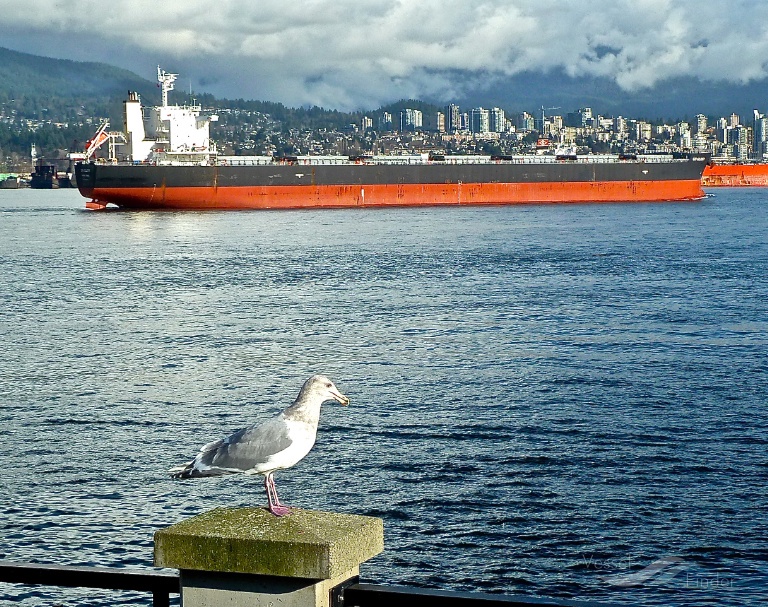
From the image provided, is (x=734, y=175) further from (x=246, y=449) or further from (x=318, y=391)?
(x=246, y=449)

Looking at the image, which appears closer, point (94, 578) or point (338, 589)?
point (338, 589)

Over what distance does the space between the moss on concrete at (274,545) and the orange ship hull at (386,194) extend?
6765cm

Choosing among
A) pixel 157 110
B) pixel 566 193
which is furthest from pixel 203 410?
pixel 566 193

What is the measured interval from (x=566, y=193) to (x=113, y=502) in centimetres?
7339

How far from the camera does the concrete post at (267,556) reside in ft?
10.3

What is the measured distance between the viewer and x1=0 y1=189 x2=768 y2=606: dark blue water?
965 centimetres

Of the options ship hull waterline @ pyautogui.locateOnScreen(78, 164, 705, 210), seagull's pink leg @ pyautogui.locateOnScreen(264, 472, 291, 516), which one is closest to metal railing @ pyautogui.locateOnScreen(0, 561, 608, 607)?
seagull's pink leg @ pyautogui.locateOnScreen(264, 472, 291, 516)

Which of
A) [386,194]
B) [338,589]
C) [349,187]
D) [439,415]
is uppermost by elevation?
[349,187]

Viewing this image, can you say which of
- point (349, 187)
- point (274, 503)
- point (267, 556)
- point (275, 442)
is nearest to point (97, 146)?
point (349, 187)

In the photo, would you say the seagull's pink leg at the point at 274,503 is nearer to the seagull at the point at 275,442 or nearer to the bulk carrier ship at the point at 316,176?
the seagull at the point at 275,442

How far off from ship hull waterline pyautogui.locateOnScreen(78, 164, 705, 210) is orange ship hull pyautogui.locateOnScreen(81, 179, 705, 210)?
0.21 ft

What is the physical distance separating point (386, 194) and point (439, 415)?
207ft

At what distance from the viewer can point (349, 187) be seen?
249ft

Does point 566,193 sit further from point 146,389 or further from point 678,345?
point 146,389
